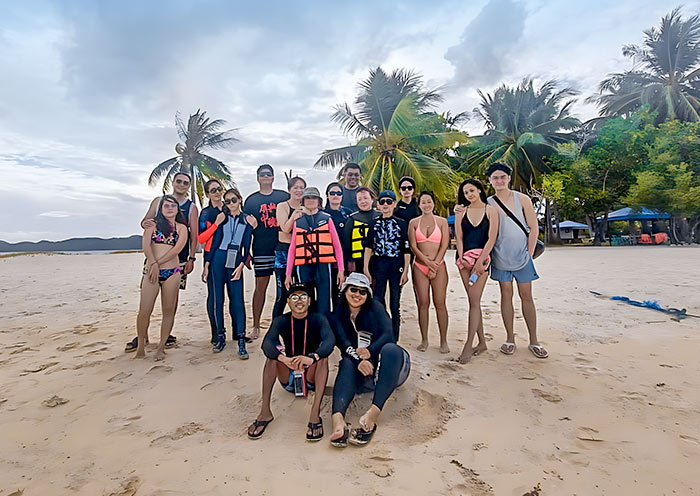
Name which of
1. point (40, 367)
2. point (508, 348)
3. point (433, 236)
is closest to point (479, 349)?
point (508, 348)

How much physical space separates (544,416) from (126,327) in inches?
221

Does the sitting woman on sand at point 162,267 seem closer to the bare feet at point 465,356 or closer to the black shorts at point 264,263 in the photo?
the black shorts at point 264,263

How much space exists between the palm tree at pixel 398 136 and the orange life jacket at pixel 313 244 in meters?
15.2

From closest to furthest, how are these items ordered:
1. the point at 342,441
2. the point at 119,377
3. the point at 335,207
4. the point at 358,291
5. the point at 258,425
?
the point at 342,441 → the point at 258,425 → the point at 358,291 → the point at 119,377 → the point at 335,207

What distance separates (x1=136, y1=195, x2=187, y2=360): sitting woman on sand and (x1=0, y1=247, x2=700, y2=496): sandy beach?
0.37m

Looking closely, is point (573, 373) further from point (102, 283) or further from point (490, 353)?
point (102, 283)

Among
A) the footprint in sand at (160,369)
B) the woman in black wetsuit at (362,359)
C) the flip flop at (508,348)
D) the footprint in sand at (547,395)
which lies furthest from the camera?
the flip flop at (508,348)

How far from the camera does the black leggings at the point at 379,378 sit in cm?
270

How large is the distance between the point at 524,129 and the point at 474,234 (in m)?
26.3

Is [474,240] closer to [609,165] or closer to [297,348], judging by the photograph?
[297,348]

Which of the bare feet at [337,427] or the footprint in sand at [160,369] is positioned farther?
the footprint in sand at [160,369]

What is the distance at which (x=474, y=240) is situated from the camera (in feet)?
13.2

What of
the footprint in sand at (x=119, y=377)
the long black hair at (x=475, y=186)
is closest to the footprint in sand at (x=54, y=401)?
the footprint in sand at (x=119, y=377)

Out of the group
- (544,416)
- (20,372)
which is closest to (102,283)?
(20,372)
